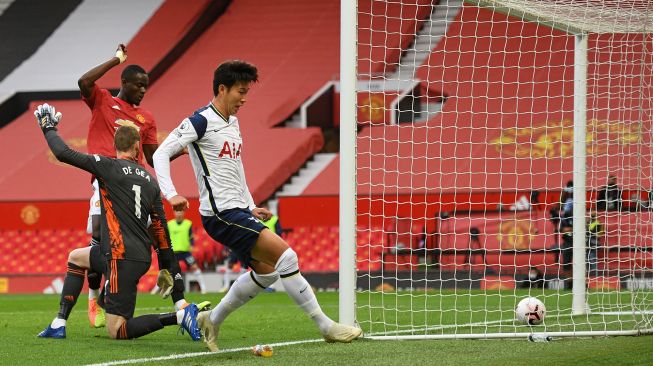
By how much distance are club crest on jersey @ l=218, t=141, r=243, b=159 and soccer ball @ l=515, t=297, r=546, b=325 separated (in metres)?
2.57

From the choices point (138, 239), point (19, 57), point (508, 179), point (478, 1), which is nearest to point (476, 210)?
point (508, 179)

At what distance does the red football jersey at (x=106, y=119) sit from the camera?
7.71 metres

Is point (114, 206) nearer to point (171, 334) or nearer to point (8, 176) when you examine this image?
point (171, 334)

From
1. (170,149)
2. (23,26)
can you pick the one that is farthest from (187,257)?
(170,149)

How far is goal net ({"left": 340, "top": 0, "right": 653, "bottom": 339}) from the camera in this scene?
8.16m

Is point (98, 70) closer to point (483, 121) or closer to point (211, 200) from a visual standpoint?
point (211, 200)

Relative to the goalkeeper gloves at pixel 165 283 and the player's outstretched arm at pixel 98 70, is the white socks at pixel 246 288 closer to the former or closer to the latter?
the goalkeeper gloves at pixel 165 283

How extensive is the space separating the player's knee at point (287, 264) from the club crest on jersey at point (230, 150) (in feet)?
2.12

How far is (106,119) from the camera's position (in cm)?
771

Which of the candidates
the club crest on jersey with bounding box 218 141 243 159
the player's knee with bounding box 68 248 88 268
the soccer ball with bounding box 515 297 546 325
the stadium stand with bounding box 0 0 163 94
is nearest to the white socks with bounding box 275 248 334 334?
the club crest on jersey with bounding box 218 141 243 159

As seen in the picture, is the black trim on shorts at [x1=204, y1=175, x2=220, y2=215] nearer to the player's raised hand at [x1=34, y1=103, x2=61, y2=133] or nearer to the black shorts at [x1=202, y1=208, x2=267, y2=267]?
the black shorts at [x1=202, y1=208, x2=267, y2=267]

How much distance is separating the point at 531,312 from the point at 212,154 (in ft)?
9.02

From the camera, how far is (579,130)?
8.84 meters

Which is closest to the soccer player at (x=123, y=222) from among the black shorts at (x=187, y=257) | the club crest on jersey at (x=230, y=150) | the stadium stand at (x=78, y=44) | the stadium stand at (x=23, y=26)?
the club crest on jersey at (x=230, y=150)
